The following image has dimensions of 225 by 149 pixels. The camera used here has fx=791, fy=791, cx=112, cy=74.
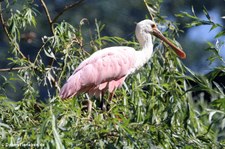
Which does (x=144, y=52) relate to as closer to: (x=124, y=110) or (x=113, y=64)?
(x=113, y=64)

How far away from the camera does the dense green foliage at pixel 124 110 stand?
10.6ft

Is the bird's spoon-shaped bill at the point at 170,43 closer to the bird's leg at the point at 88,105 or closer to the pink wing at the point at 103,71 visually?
the pink wing at the point at 103,71

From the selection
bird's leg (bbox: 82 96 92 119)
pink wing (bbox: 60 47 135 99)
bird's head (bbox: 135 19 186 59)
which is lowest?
bird's leg (bbox: 82 96 92 119)

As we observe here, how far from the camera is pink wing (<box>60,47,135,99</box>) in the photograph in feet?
14.9

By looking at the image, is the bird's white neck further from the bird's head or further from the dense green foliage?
the dense green foliage

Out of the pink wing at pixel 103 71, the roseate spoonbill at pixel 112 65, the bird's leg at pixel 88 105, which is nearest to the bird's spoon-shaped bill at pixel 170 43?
the roseate spoonbill at pixel 112 65

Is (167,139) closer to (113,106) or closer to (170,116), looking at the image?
(170,116)

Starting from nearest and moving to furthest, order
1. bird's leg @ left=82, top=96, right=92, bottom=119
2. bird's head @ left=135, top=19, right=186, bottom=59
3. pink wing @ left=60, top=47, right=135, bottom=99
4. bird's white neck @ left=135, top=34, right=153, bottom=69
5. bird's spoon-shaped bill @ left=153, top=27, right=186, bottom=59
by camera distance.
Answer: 1. bird's leg @ left=82, top=96, right=92, bottom=119
2. bird's spoon-shaped bill @ left=153, top=27, right=186, bottom=59
3. pink wing @ left=60, top=47, right=135, bottom=99
4. bird's white neck @ left=135, top=34, right=153, bottom=69
5. bird's head @ left=135, top=19, right=186, bottom=59

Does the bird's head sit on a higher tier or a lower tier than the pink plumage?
higher

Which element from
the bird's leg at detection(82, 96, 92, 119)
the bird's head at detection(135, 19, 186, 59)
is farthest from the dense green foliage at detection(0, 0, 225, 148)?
the bird's head at detection(135, 19, 186, 59)

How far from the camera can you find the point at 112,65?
4.84 metres

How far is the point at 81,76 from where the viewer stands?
457 cm

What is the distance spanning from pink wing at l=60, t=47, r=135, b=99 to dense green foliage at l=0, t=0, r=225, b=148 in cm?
6

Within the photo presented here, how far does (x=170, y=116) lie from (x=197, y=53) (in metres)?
3.62
